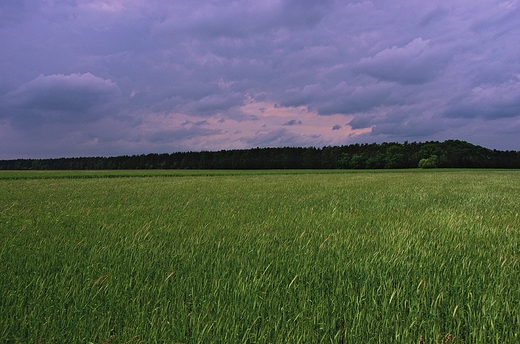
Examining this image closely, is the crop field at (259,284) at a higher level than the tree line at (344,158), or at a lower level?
lower

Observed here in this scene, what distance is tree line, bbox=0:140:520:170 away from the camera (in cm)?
8600

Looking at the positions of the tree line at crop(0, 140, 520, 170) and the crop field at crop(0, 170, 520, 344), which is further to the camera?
the tree line at crop(0, 140, 520, 170)

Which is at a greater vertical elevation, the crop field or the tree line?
the tree line

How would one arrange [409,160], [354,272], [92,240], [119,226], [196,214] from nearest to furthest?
[354,272] < [92,240] < [119,226] < [196,214] < [409,160]

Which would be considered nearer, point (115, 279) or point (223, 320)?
point (223, 320)

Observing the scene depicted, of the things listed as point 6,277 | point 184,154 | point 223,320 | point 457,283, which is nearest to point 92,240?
point 6,277

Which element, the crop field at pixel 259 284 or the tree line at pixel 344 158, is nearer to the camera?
the crop field at pixel 259 284

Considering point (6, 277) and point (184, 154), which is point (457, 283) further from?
point (184, 154)

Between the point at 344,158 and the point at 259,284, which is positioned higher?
the point at 344,158

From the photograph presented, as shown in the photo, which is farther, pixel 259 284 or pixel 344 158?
pixel 344 158

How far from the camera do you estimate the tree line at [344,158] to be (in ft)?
282

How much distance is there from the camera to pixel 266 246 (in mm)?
3922

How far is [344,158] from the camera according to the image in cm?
9250

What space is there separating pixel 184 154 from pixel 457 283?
104 m
